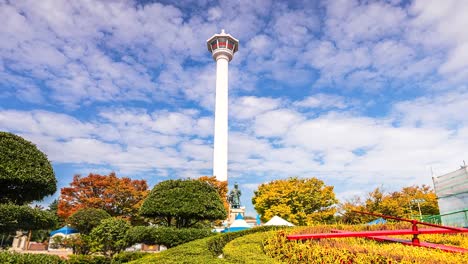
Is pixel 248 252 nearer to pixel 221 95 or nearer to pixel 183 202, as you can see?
pixel 183 202

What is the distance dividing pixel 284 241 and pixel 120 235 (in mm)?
12954

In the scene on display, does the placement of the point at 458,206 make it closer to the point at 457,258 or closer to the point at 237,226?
the point at 237,226

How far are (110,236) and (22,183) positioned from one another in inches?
314

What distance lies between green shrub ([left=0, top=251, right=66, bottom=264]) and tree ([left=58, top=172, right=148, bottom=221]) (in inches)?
719

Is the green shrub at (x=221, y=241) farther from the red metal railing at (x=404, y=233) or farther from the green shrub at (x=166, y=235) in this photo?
the green shrub at (x=166, y=235)

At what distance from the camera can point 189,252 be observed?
279 inches

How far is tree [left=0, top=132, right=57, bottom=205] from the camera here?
30.5 ft

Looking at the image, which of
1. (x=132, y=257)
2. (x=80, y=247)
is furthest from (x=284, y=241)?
(x=80, y=247)

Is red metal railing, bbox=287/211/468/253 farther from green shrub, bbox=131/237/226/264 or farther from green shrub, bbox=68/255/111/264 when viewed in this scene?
green shrub, bbox=68/255/111/264

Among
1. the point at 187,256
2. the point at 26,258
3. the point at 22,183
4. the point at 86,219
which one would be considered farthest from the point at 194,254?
the point at 86,219

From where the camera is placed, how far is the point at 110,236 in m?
16.5

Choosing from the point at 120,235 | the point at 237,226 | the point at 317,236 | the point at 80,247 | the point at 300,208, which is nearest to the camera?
the point at 317,236

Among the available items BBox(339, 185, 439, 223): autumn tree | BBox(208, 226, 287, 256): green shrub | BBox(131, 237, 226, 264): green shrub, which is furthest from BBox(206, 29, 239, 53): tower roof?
BBox(131, 237, 226, 264): green shrub

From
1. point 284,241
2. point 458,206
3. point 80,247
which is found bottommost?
point 80,247
